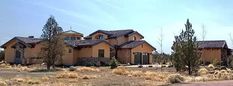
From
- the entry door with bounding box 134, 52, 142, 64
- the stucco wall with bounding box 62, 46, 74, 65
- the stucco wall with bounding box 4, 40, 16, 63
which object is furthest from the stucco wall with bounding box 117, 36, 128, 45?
the stucco wall with bounding box 4, 40, 16, 63

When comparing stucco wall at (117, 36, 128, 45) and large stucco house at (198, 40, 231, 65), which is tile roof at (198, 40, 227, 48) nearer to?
large stucco house at (198, 40, 231, 65)

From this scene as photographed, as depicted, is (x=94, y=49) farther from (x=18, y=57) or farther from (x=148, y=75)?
(x=148, y=75)

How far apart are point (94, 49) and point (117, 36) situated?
26.7ft

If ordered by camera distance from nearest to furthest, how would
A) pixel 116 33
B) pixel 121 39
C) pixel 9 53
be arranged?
pixel 9 53 < pixel 121 39 < pixel 116 33

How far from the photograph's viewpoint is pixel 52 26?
48562 millimetres

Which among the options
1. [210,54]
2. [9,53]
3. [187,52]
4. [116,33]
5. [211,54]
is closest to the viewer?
[187,52]

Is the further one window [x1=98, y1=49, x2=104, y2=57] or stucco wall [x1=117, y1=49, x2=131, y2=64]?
stucco wall [x1=117, y1=49, x2=131, y2=64]

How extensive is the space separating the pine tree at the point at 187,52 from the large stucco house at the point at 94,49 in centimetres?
2473

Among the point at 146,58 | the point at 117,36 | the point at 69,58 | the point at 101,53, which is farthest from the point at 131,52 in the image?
the point at 69,58

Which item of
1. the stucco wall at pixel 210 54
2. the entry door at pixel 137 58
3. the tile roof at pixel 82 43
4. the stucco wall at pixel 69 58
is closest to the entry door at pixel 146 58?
the entry door at pixel 137 58

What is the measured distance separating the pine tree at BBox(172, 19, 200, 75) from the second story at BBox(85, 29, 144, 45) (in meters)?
32.7

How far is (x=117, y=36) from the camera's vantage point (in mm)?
71375

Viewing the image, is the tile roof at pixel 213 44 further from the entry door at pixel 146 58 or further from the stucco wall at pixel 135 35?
the stucco wall at pixel 135 35

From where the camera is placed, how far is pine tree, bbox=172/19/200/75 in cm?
3838
